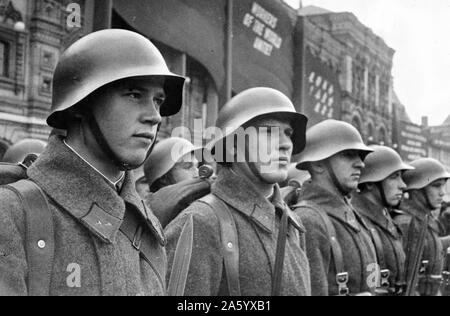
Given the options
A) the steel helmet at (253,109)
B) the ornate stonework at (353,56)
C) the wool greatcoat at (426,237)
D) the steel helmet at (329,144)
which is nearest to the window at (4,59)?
the steel helmet at (329,144)

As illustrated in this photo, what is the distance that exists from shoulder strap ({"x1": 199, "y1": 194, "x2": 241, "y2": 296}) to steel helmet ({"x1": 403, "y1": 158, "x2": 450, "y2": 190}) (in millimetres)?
3917

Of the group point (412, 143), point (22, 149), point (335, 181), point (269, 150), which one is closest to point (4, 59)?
point (22, 149)

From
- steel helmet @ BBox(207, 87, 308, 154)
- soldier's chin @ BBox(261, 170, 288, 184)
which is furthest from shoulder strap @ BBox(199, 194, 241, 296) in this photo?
steel helmet @ BBox(207, 87, 308, 154)

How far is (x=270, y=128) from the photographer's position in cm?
303

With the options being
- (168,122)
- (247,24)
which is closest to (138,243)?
(247,24)

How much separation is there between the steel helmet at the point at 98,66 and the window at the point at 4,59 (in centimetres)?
697

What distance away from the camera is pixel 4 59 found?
8781 mm

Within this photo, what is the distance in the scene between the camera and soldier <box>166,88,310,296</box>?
2.65 meters

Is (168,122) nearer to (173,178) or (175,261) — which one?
(173,178)

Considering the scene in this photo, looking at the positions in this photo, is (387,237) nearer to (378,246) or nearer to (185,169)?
(378,246)

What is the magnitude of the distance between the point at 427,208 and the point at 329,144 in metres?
2.43

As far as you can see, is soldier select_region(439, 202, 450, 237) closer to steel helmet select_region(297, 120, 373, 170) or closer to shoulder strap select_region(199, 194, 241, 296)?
steel helmet select_region(297, 120, 373, 170)
